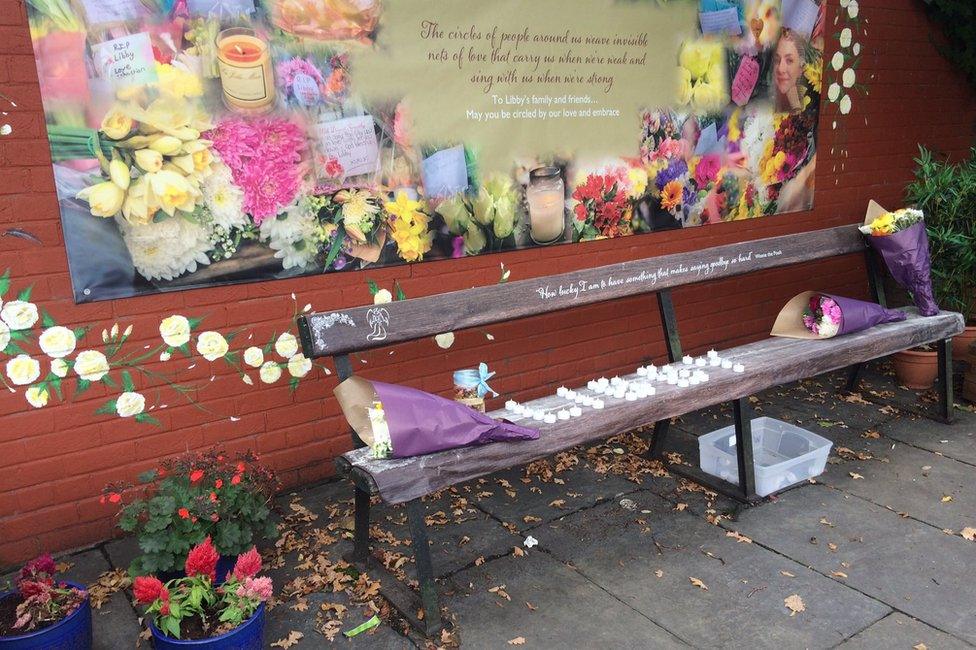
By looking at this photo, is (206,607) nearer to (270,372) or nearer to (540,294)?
(270,372)

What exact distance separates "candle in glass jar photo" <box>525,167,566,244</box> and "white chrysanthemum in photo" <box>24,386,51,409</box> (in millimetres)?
2590

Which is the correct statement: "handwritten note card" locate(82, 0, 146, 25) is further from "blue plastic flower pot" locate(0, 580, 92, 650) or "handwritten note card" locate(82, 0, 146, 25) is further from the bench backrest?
"blue plastic flower pot" locate(0, 580, 92, 650)

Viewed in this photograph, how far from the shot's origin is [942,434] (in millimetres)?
4598

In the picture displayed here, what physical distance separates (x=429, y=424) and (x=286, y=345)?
4.20 feet

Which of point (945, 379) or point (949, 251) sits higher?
point (949, 251)

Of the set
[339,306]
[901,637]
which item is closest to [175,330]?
[339,306]

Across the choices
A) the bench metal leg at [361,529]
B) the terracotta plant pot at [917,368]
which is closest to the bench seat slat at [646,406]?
the bench metal leg at [361,529]

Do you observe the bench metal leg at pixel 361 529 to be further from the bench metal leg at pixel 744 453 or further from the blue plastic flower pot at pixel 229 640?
the bench metal leg at pixel 744 453

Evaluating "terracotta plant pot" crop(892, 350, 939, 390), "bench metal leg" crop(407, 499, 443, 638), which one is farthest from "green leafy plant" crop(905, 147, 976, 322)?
"bench metal leg" crop(407, 499, 443, 638)

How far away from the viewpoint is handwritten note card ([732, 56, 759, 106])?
16.9 ft

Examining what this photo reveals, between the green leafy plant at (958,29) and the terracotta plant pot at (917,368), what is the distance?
2.70 meters

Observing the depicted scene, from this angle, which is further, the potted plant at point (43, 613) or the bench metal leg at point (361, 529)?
the bench metal leg at point (361, 529)

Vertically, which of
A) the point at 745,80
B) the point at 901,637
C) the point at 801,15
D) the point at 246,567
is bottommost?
the point at 901,637

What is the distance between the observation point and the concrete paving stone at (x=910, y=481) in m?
3.71
